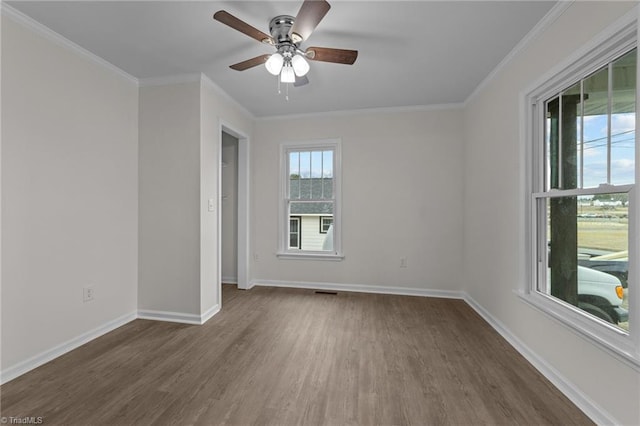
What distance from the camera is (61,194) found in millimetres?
2279

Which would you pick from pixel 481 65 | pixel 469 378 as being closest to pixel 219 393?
pixel 469 378

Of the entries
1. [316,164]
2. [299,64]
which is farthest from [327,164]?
[299,64]

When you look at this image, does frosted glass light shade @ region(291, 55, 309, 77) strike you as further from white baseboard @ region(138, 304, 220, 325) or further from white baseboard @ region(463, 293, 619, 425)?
white baseboard @ region(463, 293, 619, 425)

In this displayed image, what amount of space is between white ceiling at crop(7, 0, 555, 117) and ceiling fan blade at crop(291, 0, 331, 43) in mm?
252

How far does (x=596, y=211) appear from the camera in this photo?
5.67ft

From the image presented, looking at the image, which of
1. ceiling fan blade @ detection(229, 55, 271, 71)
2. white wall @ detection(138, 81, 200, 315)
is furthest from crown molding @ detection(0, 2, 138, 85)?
ceiling fan blade @ detection(229, 55, 271, 71)

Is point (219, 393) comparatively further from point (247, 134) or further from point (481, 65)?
point (481, 65)

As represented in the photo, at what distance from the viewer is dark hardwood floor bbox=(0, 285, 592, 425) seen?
163 cm

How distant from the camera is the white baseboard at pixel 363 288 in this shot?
149 inches

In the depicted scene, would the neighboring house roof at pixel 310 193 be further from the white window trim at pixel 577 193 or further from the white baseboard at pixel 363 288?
the white window trim at pixel 577 193

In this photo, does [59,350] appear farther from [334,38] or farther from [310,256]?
[334,38]

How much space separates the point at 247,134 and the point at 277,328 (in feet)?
8.97

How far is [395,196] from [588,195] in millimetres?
2243

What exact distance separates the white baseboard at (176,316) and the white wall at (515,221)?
303 centimetres
